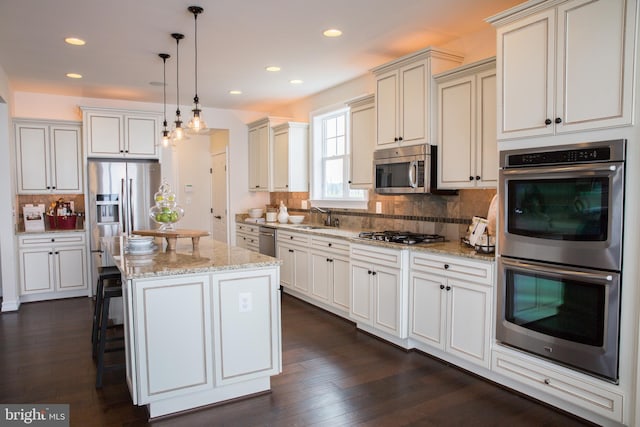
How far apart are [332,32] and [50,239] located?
431cm

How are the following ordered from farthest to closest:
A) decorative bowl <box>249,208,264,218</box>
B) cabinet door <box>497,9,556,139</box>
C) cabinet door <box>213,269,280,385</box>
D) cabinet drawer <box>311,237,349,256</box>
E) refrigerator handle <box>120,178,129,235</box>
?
decorative bowl <box>249,208,264,218</box> < refrigerator handle <box>120,178,129,235</box> < cabinet drawer <box>311,237,349,256</box> < cabinet door <box>213,269,280,385</box> < cabinet door <box>497,9,556,139</box>

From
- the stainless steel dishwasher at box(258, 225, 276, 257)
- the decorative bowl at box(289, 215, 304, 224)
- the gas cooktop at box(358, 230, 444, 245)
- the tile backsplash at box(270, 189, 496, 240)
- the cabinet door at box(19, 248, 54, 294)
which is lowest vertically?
the cabinet door at box(19, 248, 54, 294)

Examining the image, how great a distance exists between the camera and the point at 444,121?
3506 mm

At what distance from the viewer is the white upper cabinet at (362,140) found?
4.41 metres

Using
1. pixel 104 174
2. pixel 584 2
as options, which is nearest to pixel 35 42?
pixel 104 174

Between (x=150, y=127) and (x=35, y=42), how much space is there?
2.16m

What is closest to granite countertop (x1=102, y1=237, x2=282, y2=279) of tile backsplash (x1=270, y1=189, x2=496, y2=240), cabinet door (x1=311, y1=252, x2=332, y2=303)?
cabinet door (x1=311, y1=252, x2=332, y2=303)

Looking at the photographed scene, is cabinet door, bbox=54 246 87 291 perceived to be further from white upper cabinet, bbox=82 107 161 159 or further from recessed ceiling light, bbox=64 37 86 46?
recessed ceiling light, bbox=64 37 86 46

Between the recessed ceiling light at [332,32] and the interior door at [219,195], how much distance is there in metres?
3.83

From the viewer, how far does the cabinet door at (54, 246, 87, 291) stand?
211 inches

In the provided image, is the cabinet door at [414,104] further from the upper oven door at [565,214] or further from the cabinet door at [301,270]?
the cabinet door at [301,270]

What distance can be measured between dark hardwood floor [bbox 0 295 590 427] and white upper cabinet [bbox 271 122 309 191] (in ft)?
8.18

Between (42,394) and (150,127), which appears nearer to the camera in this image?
(42,394)

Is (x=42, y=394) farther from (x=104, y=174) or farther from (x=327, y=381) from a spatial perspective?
(x=104, y=174)
